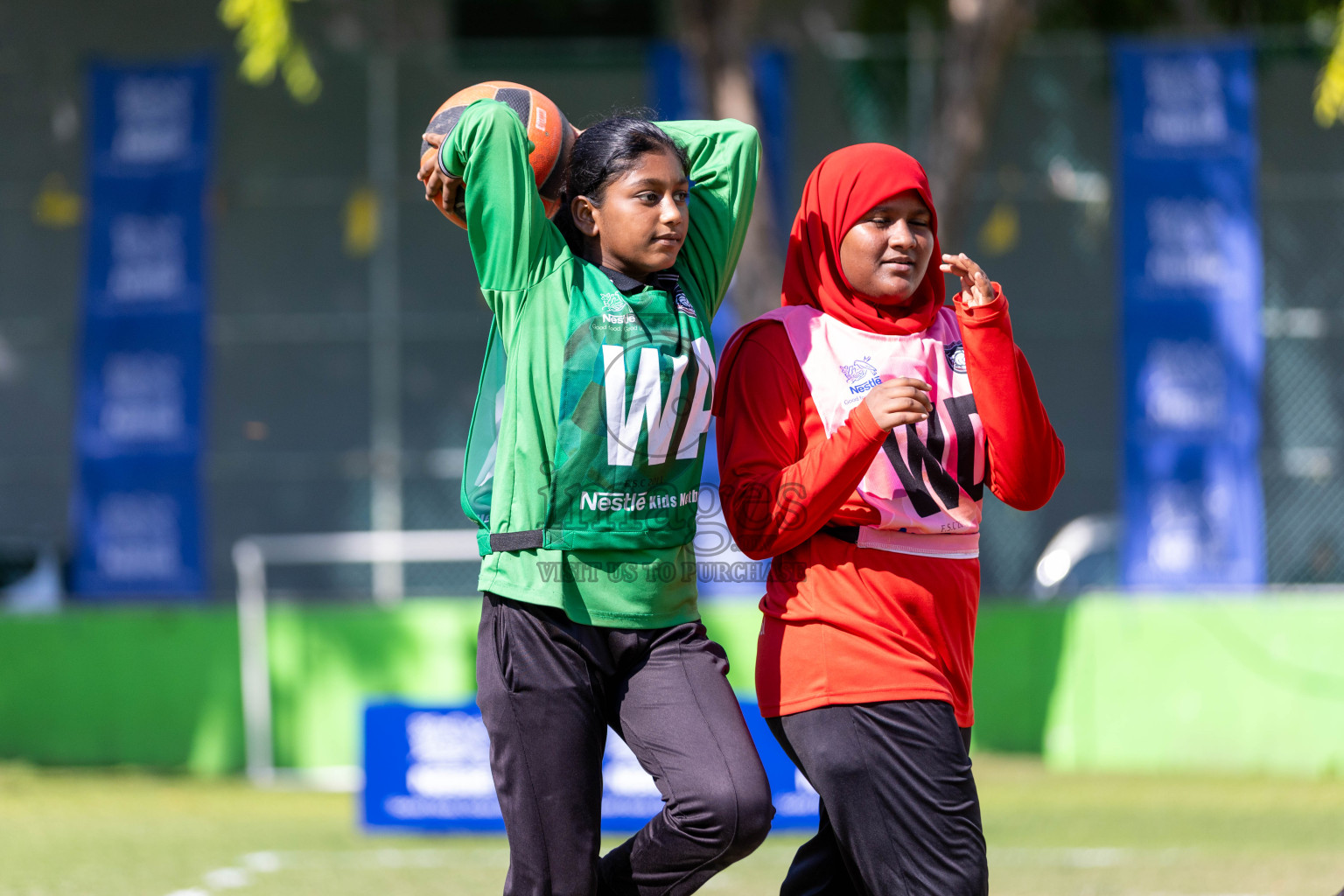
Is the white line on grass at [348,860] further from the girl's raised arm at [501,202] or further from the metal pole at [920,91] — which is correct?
the metal pole at [920,91]

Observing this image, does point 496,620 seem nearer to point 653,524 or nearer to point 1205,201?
point 653,524

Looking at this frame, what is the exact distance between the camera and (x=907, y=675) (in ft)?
10.6

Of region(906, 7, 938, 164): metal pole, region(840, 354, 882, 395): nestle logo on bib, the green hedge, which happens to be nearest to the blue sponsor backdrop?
the green hedge

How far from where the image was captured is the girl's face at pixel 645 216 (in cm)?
341

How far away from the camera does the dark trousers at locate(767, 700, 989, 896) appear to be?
10.3 ft

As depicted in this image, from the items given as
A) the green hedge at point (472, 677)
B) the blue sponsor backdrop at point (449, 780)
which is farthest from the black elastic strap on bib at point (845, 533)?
the green hedge at point (472, 677)

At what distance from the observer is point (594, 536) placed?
10.8ft

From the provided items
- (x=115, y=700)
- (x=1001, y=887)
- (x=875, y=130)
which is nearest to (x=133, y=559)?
(x=115, y=700)

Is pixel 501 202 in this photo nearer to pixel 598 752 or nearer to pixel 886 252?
pixel 886 252

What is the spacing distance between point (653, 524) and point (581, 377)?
0.34 metres

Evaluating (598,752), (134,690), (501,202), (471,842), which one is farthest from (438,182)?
(134,690)

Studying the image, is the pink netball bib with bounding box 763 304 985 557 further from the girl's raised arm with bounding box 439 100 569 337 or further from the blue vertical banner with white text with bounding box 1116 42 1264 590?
the blue vertical banner with white text with bounding box 1116 42 1264 590

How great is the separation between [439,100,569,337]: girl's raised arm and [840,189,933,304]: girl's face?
24.7 inches

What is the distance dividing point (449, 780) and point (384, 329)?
6.06 metres
